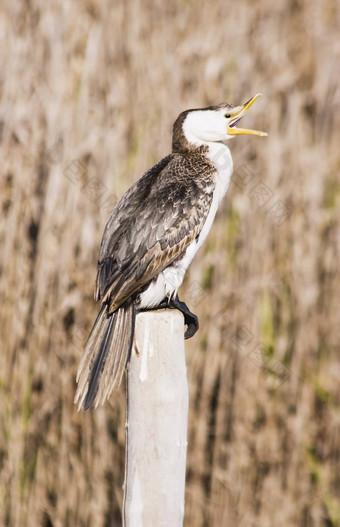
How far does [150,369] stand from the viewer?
1594 mm

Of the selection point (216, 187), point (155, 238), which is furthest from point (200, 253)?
point (155, 238)

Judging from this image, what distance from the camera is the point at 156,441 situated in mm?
1575

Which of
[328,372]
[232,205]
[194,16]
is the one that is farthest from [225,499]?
[194,16]

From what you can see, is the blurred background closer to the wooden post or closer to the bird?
the bird

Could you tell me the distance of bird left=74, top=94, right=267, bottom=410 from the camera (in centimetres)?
171

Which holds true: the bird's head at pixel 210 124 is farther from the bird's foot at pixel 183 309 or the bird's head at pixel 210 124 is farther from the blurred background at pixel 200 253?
the bird's foot at pixel 183 309

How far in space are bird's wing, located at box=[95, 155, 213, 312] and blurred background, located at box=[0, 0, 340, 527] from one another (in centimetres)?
48

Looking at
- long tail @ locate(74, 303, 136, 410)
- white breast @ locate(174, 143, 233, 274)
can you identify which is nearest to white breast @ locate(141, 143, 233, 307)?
white breast @ locate(174, 143, 233, 274)

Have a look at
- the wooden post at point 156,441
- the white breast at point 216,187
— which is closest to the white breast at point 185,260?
the white breast at point 216,187

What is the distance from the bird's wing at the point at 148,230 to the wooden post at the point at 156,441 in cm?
24

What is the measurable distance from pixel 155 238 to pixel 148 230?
28 mm

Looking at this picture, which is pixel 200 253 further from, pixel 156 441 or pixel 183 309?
pixel 156 441

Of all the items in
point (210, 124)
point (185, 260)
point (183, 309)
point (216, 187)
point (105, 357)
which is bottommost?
point (105, 357)

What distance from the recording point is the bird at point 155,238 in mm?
1710
